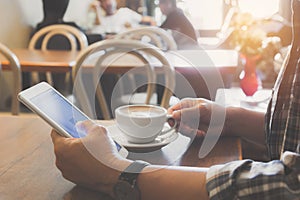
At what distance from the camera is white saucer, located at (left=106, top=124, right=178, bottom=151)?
0.91 m

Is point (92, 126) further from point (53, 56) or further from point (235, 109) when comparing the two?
point (53, 56)

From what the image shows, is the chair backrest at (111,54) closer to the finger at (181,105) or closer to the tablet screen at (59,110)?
the finger at (181,105)

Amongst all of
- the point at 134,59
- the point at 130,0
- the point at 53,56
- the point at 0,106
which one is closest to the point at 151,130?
the point at 134,59

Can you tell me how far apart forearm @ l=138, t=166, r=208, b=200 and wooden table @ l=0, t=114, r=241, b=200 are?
0.07 metres

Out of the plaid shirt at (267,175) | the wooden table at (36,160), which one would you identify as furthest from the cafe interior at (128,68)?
the plaid shirt at (267,175)

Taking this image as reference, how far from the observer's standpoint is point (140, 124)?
917 mm

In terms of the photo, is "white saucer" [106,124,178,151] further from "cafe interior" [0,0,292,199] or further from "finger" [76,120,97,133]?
"finger" [76,120,97,133]

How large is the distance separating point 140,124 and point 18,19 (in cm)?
332

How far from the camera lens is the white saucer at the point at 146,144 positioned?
91cm

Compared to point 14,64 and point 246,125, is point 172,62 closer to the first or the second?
point 14,64

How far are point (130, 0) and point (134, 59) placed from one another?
2.44 meters

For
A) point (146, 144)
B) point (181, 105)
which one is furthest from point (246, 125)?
point (146, 144)

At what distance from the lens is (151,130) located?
0.93 m

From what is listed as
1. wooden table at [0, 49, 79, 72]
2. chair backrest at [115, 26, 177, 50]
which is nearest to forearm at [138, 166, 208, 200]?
wooden table at [0, 49, 79, 72]
